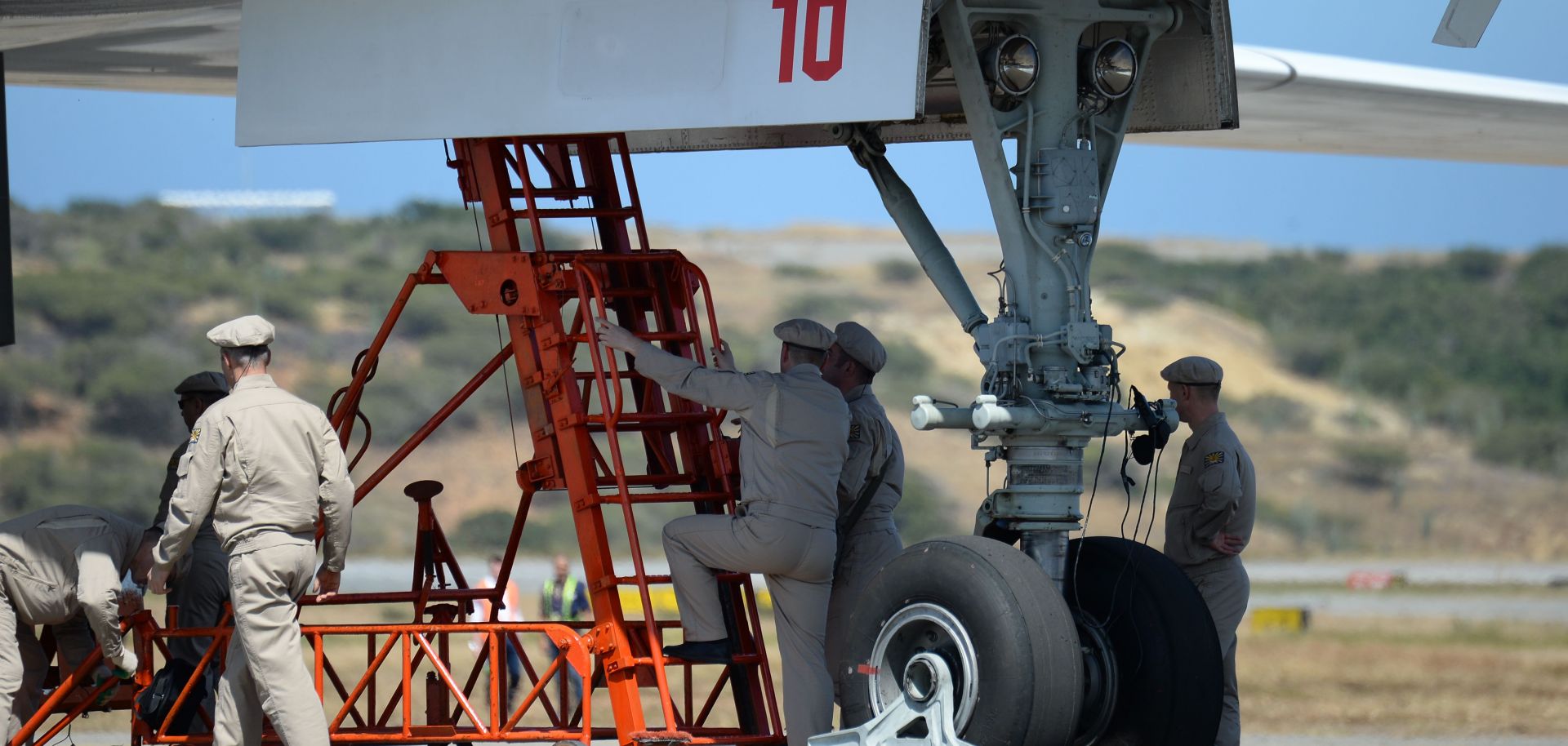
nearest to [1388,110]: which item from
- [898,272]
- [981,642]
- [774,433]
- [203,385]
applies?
[774,433]

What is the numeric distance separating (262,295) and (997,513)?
46817 millimetres

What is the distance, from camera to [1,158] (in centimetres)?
1008

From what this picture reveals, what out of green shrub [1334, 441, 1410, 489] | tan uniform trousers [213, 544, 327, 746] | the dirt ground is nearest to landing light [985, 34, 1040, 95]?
tan uniform trousers [213, 544, 327, 746]

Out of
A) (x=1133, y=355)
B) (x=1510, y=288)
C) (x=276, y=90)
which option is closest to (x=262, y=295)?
(x=1133, y=355)

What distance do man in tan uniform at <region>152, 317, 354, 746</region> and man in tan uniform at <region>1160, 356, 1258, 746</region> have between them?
3955 millimetres

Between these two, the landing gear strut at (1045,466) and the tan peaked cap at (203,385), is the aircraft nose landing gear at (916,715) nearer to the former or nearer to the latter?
the landing gear strut at (1045,466)

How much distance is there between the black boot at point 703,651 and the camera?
693 cm

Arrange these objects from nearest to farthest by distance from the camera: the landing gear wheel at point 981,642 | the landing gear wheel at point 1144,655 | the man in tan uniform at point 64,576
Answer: the landing gear wheel at point 981,642
the landing gear wheel at point 1144,655
the man in tan uniform at point 64,576

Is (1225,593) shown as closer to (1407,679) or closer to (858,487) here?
A: (858,487)

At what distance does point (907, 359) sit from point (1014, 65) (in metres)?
43.0

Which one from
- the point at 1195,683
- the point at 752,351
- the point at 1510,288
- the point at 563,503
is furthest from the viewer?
the point at 1510,288

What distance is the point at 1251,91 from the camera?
38.9ft

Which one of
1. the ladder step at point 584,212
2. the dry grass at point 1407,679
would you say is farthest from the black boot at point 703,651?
the dry grass at point 1407,679

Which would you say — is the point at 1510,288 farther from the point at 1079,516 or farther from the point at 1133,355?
the point at 1079,516
